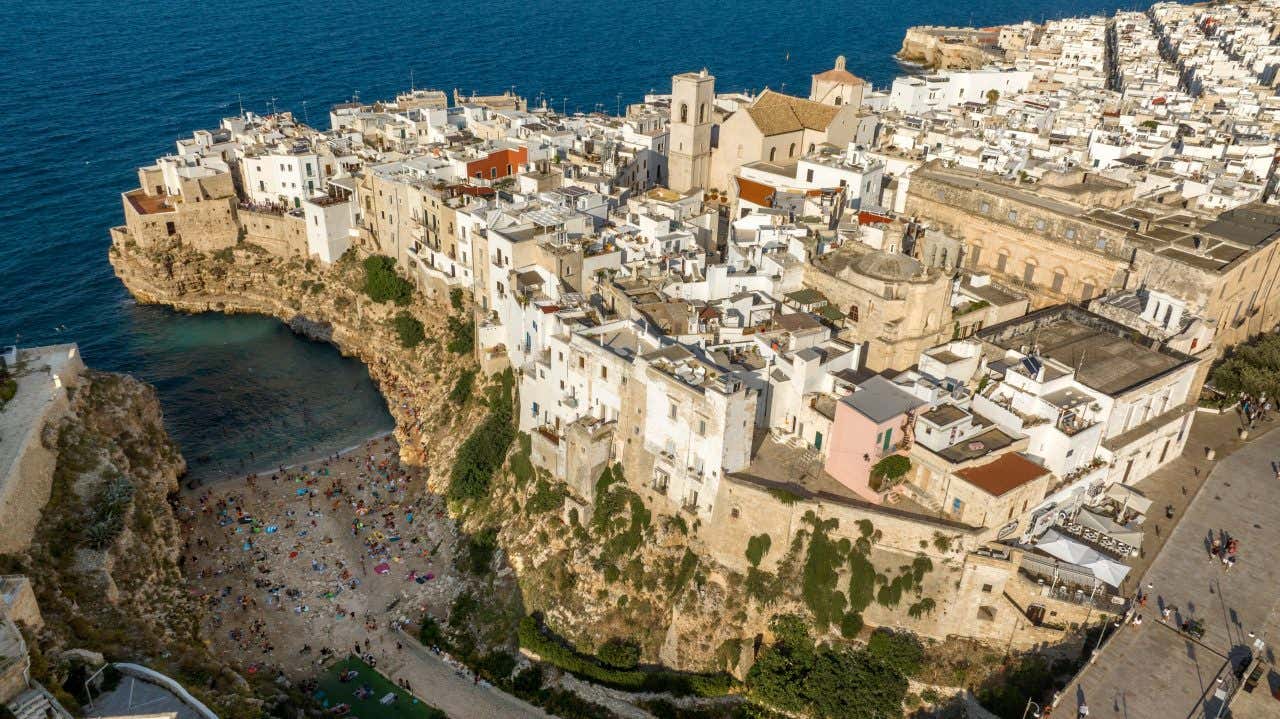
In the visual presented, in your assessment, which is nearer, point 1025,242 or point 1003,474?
point 1003,474

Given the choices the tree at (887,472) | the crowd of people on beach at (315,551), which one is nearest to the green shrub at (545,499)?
the crowd of people on beach at (315,551)

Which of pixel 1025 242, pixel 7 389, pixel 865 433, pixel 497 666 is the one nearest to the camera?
pixel 865 433

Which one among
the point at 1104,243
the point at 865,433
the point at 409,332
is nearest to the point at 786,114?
the point at 1104,243

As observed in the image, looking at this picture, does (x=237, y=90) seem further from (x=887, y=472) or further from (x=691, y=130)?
(x=887, y=472)

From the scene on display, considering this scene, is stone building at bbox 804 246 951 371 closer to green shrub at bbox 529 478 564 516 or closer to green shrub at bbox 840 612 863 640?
green shrub at bbox 840 612 863 640

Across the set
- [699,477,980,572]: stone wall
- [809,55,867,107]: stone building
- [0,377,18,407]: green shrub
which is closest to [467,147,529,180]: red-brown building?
[809,55,867,107]: stone building

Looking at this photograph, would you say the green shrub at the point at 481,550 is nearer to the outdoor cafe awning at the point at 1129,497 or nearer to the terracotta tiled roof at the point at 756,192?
the terracotta tiled roof at the point at 756,192
